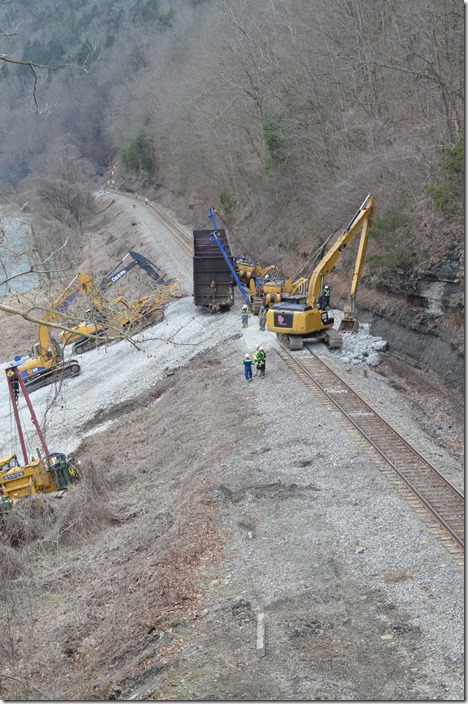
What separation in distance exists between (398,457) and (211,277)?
64.4 ft

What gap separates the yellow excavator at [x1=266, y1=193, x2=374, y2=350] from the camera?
2577 centimetres

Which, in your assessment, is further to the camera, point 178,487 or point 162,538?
point 178,487

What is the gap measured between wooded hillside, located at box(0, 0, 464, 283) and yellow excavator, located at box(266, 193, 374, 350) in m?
0.97

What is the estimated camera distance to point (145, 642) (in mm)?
11039

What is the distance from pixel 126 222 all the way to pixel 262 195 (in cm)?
2062

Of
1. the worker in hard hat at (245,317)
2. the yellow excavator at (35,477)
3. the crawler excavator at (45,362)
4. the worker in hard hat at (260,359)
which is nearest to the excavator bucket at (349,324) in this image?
the worker in hard hat at (245,317)

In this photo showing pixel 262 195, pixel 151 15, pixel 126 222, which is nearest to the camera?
pixel 262 195

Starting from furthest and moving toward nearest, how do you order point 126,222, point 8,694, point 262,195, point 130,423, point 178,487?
1. point 126,222
2. point 262,195
3. point 130,423
4. point 178,487
5. point 8,694

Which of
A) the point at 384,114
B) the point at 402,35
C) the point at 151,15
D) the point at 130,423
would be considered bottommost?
the point at 130,423

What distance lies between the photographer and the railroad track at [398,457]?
13992mm

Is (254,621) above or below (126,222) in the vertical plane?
below

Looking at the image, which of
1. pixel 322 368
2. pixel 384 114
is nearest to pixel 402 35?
pixel 384 114

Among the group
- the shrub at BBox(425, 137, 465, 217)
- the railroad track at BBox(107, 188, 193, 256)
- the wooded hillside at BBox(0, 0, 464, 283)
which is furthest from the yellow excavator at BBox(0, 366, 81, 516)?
the railroad track at BBox(107, 188, 193, 256)

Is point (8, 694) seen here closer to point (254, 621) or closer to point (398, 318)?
point (254, 621)
